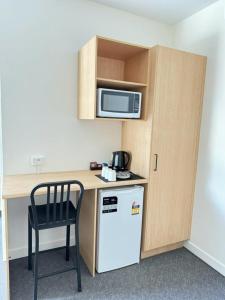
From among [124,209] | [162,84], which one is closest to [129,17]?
[162,84]

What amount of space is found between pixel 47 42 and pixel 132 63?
90 centimetres

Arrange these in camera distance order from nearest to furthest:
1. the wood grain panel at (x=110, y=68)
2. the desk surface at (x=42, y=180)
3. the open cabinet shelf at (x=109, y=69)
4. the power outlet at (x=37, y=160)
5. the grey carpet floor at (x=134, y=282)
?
the desk surface at (x=42, y=180) < the grey carpet floor at (x=134, y=282) < the open cabinet shelf at (x=109, y=69) < the power outlet at (x=37, y=160) < the wood grain panel at (x=110, y=68)

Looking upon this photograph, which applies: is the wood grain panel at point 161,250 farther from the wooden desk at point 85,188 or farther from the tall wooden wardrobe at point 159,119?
the wooden desk at point 85,188

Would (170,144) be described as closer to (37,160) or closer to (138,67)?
(138,67)

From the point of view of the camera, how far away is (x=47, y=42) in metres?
2.20

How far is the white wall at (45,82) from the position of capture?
2094mm

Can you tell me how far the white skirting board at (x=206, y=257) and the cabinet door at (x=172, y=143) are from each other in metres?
0.18

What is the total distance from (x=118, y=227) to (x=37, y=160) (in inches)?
41.6

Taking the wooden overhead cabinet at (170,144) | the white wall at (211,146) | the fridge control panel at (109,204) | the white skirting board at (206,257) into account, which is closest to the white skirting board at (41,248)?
the fridge control panel at (109,204)

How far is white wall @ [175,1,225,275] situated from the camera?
2.24m

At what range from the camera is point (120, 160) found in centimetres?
255

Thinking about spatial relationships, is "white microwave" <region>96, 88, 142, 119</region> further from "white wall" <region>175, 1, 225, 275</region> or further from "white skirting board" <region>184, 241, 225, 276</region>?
"white skirting board" <region>184, 241, 225, 276</region>

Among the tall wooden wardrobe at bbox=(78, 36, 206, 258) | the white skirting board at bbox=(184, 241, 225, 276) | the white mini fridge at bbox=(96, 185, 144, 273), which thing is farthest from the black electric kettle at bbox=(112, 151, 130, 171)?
the white skirting board at bbox=(184, 241, 225, 276)

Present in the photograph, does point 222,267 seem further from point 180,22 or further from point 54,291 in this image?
point 180,22
